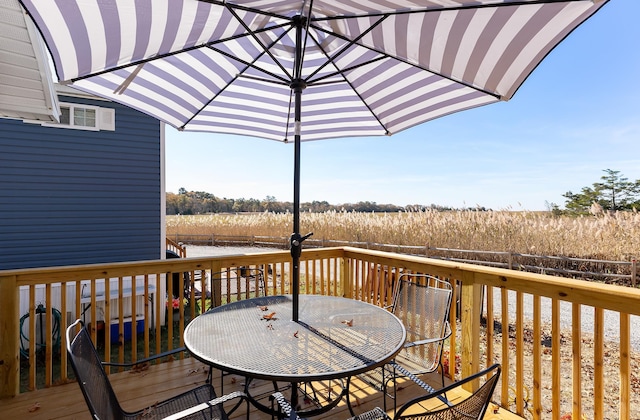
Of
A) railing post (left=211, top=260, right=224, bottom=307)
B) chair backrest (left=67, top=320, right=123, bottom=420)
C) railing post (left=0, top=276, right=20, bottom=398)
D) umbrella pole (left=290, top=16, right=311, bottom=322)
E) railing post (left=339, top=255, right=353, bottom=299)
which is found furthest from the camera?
railing post (left=339, top=255, right=353, bottom=299)

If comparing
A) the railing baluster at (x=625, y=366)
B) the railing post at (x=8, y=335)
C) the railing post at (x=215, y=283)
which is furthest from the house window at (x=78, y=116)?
the railing baluster at (x=625, y=366)

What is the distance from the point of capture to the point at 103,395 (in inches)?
55.0

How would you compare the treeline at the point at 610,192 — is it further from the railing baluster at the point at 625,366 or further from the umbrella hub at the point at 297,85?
the umbrella hub at the point at 297,85

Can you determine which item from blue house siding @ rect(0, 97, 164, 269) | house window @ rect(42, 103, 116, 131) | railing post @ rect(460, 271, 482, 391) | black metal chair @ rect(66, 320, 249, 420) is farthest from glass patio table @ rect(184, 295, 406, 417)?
house window @ rect(42, 103, 116, 131)

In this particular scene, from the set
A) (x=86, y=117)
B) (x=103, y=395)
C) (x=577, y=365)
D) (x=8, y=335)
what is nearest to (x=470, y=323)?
(x=577, y=365)

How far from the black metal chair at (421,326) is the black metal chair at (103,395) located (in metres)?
1.17

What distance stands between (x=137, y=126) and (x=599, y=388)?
284 inches

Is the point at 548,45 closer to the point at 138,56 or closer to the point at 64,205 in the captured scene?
the point at 138,56

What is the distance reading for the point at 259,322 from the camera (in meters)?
Answer: 2.09

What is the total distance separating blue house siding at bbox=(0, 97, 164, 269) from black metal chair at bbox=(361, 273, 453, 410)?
539 cm

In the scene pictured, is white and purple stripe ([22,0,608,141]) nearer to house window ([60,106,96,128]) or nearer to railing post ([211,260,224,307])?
railing post ([211,260,224,307])

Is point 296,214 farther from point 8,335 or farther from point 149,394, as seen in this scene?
point 8,335

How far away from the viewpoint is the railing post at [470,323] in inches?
102

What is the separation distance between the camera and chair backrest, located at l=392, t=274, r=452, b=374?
94.5 inches
